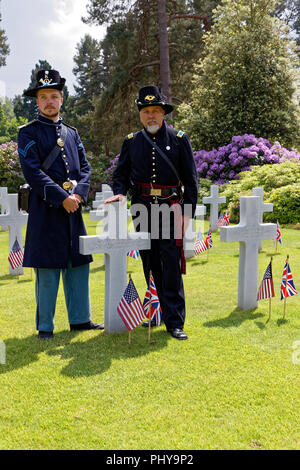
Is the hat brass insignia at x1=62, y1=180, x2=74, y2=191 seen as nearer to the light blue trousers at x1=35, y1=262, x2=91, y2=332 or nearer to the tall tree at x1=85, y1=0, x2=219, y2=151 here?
the light blue trousers at x1=35, y1=262, x2=91, y2=332

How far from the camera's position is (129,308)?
3809 millimetres

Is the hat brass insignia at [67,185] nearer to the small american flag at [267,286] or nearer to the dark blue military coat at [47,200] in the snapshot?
the dark blue military coat at [47,200]

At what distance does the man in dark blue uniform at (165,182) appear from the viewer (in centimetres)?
408

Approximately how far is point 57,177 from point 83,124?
3146 centimetres

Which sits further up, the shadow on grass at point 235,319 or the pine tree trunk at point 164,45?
the pine tree trunk at point 164,45

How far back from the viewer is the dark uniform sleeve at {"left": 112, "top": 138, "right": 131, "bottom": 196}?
14.1 feet

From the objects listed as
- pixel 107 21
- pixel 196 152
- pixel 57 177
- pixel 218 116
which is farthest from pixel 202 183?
pixel 107 21

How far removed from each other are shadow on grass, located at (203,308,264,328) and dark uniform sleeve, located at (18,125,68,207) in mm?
1887

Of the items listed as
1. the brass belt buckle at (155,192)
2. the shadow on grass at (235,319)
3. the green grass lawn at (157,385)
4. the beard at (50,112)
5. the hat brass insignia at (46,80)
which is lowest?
the green grass lawn at (157,385)

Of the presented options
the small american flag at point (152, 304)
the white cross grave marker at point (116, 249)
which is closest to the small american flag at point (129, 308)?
the small american flag at point (152, 304)

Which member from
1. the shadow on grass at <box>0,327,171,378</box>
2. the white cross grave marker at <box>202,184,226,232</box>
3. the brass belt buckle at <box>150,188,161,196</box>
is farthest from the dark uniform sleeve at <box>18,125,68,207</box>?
the white cross grave marker at <box>202,184,226,232</box>

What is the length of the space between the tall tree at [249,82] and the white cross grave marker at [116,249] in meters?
12.8

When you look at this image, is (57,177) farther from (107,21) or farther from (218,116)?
(107,21)

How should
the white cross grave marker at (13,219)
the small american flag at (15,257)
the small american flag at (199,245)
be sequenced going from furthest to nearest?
the small american flag at (199,245), the white cross grave marker at (13,219), the small american flag at (15,257)
